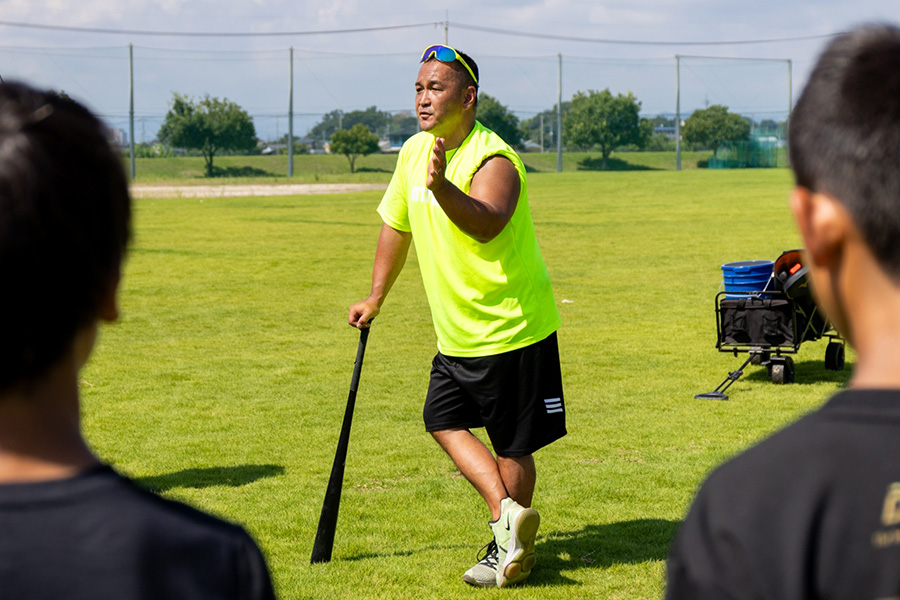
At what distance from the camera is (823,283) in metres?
1.25

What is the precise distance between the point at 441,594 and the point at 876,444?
12.1 feet

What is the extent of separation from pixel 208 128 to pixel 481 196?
89.5m

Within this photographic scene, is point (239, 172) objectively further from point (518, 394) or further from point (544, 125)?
point (518, 394)

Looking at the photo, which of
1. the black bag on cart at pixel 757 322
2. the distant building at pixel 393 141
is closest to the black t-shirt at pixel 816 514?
the black bag on cart at pixel 757 322

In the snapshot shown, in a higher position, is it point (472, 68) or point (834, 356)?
point (472, 68)

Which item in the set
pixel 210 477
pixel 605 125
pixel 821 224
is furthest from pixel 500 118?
pixel 821 224

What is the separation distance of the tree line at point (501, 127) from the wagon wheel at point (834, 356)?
249ft

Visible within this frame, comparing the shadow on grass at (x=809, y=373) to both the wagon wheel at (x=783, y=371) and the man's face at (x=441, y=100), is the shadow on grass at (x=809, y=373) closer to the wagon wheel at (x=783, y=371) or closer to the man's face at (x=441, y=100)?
the wagon wheel at (x=783, y=371)

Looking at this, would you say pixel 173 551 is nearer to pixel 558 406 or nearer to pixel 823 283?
A: pixel 823 283

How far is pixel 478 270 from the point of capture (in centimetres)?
449

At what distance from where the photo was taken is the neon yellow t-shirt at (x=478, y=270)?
448cm

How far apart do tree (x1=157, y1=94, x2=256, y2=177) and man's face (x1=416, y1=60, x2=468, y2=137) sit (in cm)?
8660

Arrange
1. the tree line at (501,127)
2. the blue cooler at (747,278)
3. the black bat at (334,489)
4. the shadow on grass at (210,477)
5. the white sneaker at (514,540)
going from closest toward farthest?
1. the white sneaker at (514,540)
2. the black bat at (334,489)
3. the shadow on grass at (210,477)
4. the blue cooler at (747,278)
5. the tree line at (501,127)

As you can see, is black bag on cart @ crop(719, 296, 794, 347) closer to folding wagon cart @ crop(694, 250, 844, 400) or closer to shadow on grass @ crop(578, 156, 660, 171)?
folding wagon cart @ crop(694, 250, 844, 400)
